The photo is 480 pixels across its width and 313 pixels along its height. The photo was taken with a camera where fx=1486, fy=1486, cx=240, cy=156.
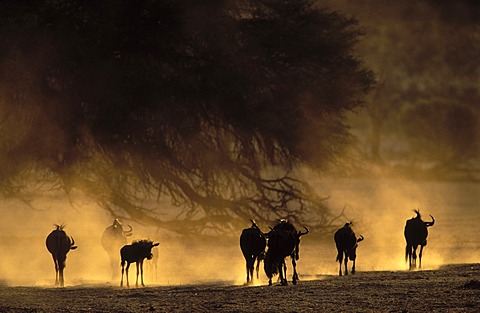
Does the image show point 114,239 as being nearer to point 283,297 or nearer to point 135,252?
point 135,252

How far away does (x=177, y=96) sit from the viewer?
111 feet

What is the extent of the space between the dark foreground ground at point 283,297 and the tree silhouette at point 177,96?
11.8 meters

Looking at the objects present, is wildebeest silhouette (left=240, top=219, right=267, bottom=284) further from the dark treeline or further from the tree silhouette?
the dark treeline

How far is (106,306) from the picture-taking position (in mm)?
18438

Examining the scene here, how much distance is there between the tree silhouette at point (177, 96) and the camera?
109 feet

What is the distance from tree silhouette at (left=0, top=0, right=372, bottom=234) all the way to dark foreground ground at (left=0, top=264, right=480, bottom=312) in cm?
1178

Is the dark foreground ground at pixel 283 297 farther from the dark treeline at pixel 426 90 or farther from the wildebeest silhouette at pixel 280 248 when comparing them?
the dark treeline at pixel 426 90

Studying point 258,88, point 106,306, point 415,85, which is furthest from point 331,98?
point 415,85

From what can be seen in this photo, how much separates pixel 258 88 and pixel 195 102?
1.59m

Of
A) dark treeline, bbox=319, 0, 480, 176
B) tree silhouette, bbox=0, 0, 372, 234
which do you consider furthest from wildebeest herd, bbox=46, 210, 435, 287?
dark treeline, bbox=319, 0, 480, 176

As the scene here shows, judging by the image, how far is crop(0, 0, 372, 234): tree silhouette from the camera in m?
33.3

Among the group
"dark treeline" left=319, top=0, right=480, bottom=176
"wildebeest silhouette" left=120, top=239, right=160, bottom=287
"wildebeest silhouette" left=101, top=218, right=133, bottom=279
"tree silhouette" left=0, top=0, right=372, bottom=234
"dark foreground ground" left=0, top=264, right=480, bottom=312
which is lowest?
"dark foreground ground" left=0, top=264, right=480, bottom=312

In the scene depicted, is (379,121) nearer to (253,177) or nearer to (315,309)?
(253,177)

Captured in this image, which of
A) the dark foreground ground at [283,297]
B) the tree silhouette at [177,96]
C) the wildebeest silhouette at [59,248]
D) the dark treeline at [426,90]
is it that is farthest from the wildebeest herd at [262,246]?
the dark treeline at [426,90]
